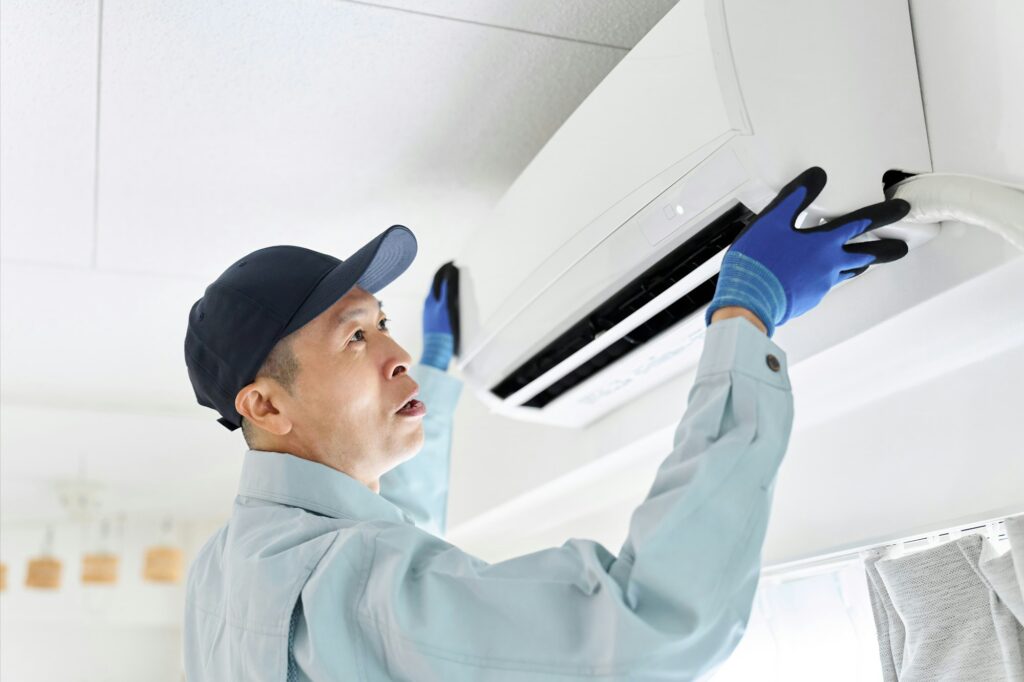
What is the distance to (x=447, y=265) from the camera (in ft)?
5.85

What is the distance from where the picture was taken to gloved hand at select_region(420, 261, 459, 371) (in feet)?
5.74

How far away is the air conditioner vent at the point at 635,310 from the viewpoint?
1.19 meters

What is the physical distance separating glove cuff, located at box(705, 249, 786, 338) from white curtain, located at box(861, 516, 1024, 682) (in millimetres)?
372

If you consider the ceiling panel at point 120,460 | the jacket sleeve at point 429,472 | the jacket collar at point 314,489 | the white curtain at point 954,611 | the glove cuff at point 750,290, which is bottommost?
the white curtain at point 954,611

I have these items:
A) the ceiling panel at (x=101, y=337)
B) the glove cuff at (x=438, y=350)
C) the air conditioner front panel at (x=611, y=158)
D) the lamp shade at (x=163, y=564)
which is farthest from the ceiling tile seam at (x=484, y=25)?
the lamp shade at (x=163, y=564)

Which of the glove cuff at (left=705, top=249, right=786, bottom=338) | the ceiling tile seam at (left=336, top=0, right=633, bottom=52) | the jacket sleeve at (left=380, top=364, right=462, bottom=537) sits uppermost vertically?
the ceiling tile seam at (left=336, top=0, right=633, bottom=52)

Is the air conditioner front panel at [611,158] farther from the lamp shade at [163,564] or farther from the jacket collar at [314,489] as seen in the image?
the lamp shade at [163,564]

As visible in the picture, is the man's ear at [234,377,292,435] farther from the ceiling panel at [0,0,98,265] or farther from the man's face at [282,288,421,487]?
the ceiling panel at [0,0,98,265]

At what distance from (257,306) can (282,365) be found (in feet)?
0.26

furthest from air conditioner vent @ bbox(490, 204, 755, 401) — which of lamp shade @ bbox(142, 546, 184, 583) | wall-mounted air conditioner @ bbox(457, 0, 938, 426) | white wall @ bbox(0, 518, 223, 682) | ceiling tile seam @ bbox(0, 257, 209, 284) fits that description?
white wall @ bbox(0, 518, 223, 682)

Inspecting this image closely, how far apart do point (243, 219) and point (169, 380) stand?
41.5 inches

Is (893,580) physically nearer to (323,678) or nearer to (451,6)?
(323,678)

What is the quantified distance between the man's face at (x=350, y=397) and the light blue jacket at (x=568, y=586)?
191 millimetres

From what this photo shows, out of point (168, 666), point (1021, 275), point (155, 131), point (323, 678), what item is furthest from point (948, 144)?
point (168, 666)
